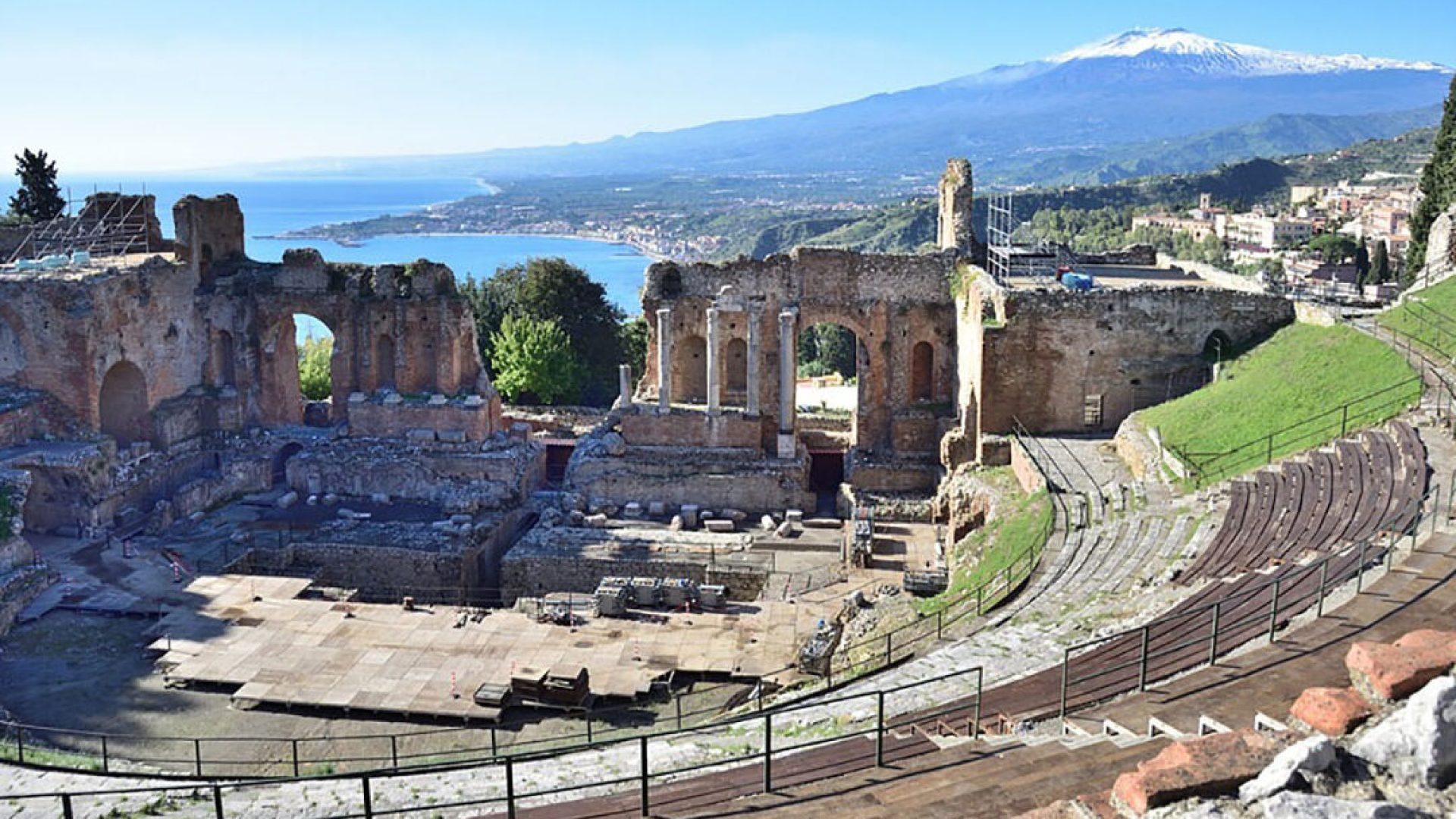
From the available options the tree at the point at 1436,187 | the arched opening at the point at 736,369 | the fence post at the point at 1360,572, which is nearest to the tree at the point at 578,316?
the arched opening at the point at 736,369

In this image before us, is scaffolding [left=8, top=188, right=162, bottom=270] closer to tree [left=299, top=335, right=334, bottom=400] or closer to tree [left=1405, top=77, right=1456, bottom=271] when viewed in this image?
tree [left=299, top=335, right=334, bottom=400]

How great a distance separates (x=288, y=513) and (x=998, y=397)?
20.3 meters

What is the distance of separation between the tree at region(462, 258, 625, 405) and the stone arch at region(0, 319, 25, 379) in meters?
18.6

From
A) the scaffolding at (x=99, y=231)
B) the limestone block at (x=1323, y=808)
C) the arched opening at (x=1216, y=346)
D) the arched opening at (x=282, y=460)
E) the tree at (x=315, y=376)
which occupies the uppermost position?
the scaffolding at (x=99, y=231)

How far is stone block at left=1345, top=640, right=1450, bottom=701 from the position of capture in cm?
920

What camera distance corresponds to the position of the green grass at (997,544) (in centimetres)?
2314

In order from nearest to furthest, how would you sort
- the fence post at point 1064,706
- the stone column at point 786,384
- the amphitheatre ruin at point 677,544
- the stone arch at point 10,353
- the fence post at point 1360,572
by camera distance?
the fence post at point 1064,706
the amphitheatre ruin at point 677,544
the fence post at point 1360,572
the stone arch at point 10,353
the stone column at point 786,384

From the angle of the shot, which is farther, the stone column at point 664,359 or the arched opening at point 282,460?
the arched opening at point 282,460

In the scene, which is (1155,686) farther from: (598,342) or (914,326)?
(598,342)

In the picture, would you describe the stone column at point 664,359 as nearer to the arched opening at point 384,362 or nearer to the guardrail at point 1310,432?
the arched opening at point 384,362

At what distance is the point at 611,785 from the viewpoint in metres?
13.6

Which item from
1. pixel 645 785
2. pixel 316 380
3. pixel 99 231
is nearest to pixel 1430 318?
pixel 645 785

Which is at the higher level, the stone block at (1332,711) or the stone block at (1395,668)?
the stone block at (1395,668)

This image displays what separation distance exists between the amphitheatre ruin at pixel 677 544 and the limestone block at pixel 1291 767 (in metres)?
0.41
